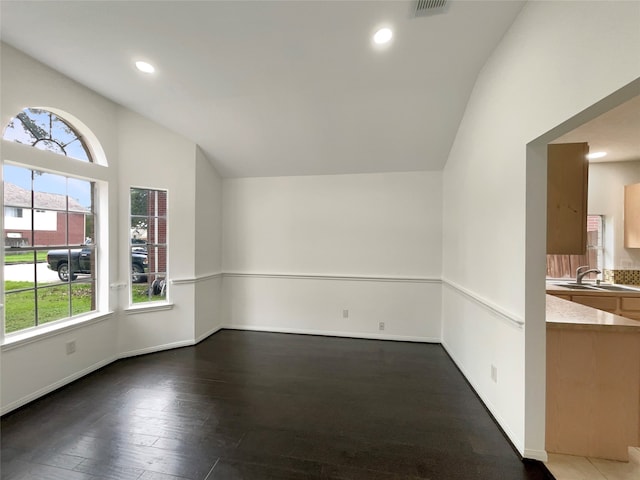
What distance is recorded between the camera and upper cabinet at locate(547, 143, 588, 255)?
1.85m

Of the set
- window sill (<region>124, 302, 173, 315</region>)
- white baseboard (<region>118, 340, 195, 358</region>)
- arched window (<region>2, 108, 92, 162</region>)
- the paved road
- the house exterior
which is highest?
arched window (<region>2, 108, 92, 162</region>)

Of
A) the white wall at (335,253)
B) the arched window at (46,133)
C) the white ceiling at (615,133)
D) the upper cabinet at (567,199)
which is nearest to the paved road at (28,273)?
the arched window at (46,133)

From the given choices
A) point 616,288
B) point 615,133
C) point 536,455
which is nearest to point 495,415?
point 536,455

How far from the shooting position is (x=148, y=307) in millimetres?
3240

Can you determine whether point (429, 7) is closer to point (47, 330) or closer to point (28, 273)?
point (28, 273)

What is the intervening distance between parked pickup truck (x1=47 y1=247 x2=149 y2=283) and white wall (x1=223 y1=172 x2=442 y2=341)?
4.11 ft

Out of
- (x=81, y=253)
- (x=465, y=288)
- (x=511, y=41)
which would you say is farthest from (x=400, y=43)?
(x=81, y=253)

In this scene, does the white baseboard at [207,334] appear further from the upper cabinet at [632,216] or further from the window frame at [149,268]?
the upper cabinet at [632,216]

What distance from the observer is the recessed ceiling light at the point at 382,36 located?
194cm

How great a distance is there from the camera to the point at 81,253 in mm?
2861

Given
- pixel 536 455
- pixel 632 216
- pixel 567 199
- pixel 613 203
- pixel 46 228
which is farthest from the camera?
pixel 613 203

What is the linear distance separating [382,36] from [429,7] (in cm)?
36

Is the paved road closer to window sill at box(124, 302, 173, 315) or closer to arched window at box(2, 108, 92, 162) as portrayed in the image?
window sill at box(124, 302, 173, 315)

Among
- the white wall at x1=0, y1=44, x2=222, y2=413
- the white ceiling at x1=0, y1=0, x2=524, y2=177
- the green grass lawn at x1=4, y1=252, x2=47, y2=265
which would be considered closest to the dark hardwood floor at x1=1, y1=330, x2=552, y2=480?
the white wall at x1=0, y1=44, x2=222, y2=413
